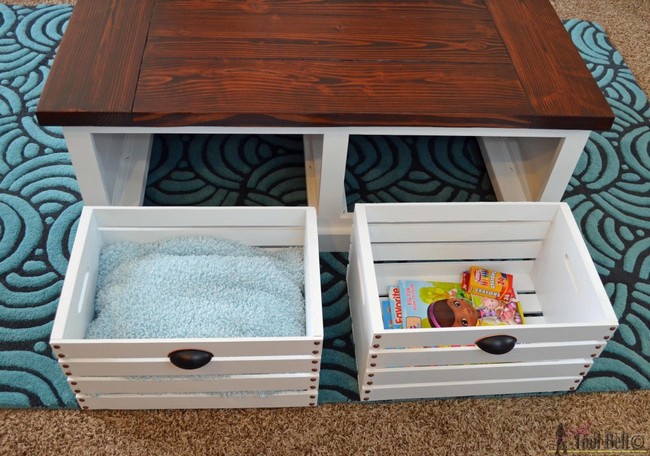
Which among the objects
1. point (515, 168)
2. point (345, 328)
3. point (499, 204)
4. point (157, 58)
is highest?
point (157, 58)

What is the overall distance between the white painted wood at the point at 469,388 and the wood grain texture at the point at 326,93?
1.52 feet

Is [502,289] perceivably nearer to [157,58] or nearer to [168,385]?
[168,385]

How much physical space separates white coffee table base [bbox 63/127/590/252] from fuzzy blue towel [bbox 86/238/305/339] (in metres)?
0.14

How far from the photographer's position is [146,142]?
1546mm

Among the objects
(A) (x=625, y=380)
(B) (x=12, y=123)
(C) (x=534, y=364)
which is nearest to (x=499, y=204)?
(C) (x=534, y=364)

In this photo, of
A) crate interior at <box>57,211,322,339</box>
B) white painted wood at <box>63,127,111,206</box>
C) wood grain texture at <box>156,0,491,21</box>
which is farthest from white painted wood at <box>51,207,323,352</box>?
wood grain texture at <box>156,0,491,21</box>

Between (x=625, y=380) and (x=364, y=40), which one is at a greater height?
(x=364, y=40)

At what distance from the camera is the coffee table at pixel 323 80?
1.18 meters

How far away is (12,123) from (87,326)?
750mm

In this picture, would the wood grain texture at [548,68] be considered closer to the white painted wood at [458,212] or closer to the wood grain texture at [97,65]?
the white painted wood at [458,212]

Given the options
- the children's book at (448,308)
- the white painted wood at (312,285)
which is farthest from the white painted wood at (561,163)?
the white painted wood at (312,285)

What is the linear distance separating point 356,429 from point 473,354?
242 millimetres

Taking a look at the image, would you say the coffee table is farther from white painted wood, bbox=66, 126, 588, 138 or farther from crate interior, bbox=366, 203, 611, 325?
crate interior, bbox=366, 203, 611, 325

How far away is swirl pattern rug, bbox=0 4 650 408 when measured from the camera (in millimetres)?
1237
